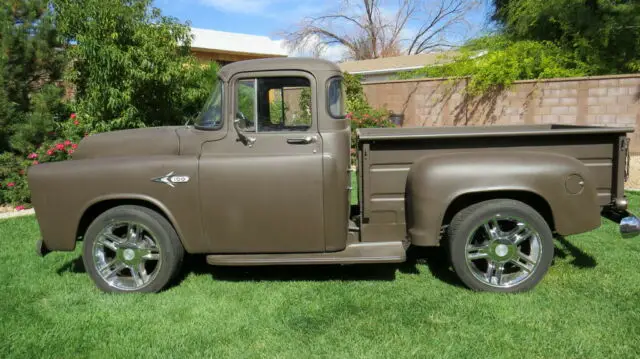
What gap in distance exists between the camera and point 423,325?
360cm

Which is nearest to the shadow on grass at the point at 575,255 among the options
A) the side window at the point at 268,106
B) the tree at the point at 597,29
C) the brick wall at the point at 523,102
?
the side window at the point at 268,106

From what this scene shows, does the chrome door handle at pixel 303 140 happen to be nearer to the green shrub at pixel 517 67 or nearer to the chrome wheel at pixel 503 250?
the chrome wheel at pixel 503 250

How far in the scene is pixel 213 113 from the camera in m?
4.32

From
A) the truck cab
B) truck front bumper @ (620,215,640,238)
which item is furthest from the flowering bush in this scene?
truck front bumper @ (620,215,640,238)

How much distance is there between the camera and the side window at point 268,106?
13.8 ft

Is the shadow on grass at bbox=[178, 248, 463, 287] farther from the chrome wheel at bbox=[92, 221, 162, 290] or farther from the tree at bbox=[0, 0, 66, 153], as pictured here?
the tree at bbox=[0, 0, 66, 153]

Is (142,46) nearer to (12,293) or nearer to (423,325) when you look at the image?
(12,293)

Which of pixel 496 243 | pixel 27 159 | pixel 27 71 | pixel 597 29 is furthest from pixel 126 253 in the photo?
pixel 597 29

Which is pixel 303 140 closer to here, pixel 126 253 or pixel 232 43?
pixel 126 253

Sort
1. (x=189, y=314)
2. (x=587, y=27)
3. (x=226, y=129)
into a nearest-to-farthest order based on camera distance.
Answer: (x=189, y=314)
(x=226, y=129)
(x=587, y=27)

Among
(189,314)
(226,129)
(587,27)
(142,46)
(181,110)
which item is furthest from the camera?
(587,27)

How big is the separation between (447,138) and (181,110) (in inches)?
243

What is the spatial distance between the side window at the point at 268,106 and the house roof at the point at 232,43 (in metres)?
12.9

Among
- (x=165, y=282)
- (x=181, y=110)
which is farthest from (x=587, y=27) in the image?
(x=165, y=282)
